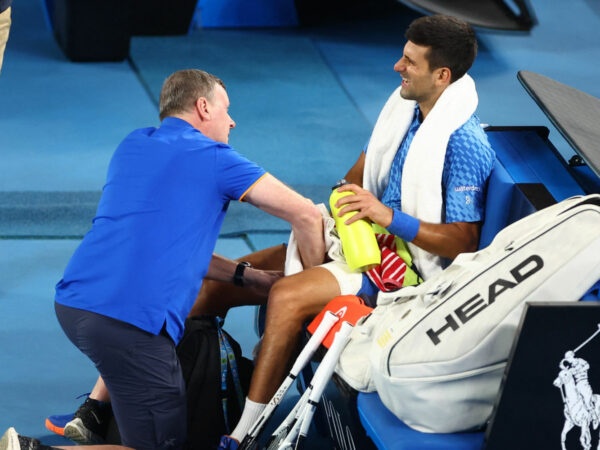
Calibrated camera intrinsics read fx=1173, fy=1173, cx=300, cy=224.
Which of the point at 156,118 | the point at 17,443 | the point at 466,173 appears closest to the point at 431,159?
the point at 466,173

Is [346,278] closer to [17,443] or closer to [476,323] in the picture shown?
[476,323]

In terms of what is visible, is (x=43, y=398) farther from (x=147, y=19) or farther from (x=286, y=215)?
(x=147, y=19)

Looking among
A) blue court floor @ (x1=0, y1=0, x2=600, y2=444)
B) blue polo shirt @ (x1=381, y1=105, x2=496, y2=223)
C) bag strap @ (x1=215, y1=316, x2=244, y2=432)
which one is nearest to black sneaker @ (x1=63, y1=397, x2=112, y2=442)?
blue court floor @ (x1=0, y1=0, x2=600, y2=444)

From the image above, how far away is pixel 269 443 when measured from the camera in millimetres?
3465

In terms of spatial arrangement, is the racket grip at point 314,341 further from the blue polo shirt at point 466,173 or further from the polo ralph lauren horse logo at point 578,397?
the polo ralph lauren horse logo at point 578,397

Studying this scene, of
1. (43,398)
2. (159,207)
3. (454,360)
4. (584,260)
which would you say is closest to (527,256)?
(584,260)

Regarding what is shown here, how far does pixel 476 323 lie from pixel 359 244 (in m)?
0.97

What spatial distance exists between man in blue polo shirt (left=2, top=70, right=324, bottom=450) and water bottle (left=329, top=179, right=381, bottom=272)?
308 millimetres

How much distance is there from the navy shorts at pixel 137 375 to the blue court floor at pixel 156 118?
1.92 ft

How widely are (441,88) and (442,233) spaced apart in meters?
0.52

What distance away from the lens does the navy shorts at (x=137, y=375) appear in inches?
137

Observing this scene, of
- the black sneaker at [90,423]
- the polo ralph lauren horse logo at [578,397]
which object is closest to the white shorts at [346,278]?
the black sneaker at [90,423]

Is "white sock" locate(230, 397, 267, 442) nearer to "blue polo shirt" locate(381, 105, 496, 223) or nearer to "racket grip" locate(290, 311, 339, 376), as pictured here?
"racket grip" locate(290, 311, 339, 376)

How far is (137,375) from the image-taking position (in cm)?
351
